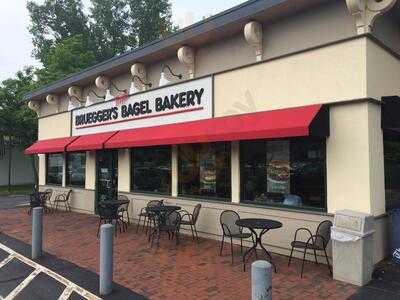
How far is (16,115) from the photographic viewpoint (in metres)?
23.5

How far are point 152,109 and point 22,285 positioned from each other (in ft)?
20.0

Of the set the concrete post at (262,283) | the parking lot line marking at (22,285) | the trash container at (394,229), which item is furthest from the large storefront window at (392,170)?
the parking lot line marking at (22,285)

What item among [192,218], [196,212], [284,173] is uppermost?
[284,173]

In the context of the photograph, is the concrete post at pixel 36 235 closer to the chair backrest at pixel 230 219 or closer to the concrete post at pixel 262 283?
the chair backrest at pixel 230 219

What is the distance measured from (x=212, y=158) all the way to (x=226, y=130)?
156cm

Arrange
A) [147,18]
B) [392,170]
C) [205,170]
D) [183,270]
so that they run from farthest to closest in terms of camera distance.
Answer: [147,18]
[205,170]
[392,170]
[183,270]

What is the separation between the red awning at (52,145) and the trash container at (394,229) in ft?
35.6

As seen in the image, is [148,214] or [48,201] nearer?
[148,214]

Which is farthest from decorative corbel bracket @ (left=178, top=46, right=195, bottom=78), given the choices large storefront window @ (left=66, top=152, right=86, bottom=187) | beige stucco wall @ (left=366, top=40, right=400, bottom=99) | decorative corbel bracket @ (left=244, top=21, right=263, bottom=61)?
large storefront window @ (left=66, top=152, right=86, bottom=187)

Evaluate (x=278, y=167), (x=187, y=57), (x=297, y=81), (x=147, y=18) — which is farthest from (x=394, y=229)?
(x=147, y=18)

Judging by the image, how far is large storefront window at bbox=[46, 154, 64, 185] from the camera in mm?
16078

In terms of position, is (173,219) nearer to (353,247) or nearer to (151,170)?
(151,170)

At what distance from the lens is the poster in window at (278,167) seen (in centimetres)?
804

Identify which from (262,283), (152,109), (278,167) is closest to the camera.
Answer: (262,283)
